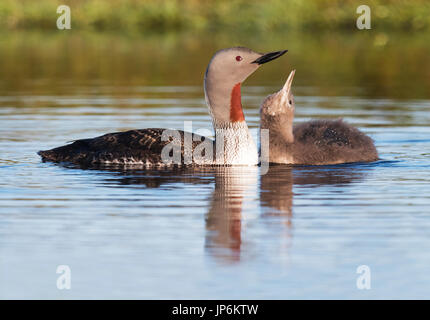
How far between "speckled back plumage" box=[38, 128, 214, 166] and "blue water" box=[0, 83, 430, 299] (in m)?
0.21

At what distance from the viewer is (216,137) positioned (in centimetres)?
934

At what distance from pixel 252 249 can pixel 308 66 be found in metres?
13.8

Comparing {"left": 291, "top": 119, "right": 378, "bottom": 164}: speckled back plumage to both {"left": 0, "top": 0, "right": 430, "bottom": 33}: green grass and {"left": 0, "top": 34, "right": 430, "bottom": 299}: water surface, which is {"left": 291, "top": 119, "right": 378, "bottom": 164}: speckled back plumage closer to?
{"left": 0, "top": 34, "right": 430, "bottom": 299}: water surface

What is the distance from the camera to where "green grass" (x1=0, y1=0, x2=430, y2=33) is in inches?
1112

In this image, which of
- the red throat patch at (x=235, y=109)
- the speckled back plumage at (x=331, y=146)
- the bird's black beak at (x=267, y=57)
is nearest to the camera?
the bird's black beak at (x=267, y=57)

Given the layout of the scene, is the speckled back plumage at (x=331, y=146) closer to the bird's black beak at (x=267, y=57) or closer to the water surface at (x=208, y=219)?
the water surface at (x=208, y=219)

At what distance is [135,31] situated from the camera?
29.1 metres

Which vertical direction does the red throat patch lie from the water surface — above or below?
above

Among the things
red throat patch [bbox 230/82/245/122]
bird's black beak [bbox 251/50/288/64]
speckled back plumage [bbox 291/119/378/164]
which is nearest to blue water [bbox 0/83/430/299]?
speckled back plumage [bbox 291/119/378/164]

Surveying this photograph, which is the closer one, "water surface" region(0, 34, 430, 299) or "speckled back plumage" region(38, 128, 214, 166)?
"water surface" region(0, 34, 430, 299)

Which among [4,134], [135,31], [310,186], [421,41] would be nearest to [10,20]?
[135,31]

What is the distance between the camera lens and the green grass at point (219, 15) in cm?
2825

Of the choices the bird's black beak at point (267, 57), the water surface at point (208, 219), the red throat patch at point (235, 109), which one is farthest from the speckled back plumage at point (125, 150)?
the bird's black beak at point (267, 57)

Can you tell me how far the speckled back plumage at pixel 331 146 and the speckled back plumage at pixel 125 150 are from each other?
0.99m
